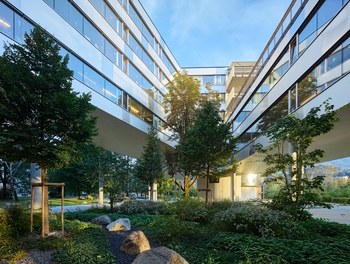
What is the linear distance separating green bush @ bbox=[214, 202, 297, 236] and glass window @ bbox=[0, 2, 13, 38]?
10.4m

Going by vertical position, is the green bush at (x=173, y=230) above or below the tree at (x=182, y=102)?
below

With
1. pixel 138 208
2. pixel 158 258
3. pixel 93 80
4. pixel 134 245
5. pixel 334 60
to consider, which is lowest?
pixel 138 208

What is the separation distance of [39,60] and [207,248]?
693 centimetres

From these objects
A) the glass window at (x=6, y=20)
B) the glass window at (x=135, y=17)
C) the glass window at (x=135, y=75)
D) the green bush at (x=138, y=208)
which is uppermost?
the glass window at (x=135, y=17)

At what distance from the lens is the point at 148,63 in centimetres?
3047

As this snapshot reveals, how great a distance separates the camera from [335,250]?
6.94 metres

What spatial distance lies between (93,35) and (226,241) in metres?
14.9

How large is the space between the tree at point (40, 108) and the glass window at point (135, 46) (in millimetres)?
16738

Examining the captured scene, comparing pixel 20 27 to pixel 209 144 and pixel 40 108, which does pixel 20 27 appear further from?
pixel 209 144

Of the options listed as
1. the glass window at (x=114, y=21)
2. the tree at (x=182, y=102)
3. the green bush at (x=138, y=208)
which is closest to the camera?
the green bush at (x=138, y=208)

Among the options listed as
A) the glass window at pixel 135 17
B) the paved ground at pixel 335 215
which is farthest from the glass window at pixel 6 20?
the paved ground at pixel 335 215

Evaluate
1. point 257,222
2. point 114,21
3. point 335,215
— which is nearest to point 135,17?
point 114,21

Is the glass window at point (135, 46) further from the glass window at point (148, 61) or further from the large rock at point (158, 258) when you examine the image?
the large rock at point (158, 258)

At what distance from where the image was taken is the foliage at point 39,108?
843 centimetres
